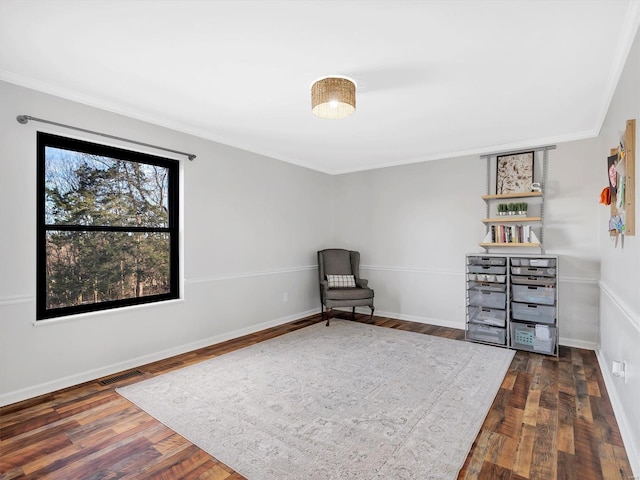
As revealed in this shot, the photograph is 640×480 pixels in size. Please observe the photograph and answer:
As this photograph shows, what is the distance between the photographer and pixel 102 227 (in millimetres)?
2986

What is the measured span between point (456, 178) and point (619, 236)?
7.57 ft

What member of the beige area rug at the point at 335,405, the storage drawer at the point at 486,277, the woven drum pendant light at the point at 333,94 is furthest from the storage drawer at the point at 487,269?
the woven drum pendant light at the point at 333,94

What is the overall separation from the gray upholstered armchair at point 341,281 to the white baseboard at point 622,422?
2.63 meters

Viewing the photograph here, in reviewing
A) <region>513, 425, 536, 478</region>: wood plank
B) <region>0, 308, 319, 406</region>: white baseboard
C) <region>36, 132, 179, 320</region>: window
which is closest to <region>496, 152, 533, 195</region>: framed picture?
<region>513, 425, 536, 478</region>: wood plank

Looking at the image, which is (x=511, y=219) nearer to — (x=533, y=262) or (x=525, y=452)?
(x=533, y=262)

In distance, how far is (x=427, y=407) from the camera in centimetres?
240

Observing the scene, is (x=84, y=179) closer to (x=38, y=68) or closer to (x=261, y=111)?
(x=38, y=68)

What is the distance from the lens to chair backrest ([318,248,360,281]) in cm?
510

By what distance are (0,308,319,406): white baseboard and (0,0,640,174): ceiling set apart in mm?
2315

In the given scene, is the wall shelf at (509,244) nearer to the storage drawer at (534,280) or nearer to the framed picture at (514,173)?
the storage drawer at (534,280)

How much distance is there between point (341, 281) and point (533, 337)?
7.98 ft

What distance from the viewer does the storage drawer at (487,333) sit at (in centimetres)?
381

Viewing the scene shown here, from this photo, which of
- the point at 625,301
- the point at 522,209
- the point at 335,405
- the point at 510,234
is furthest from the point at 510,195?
the point at 335,405

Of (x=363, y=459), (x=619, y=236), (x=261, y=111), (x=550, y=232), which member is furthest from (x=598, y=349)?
(x=261, y=111)
